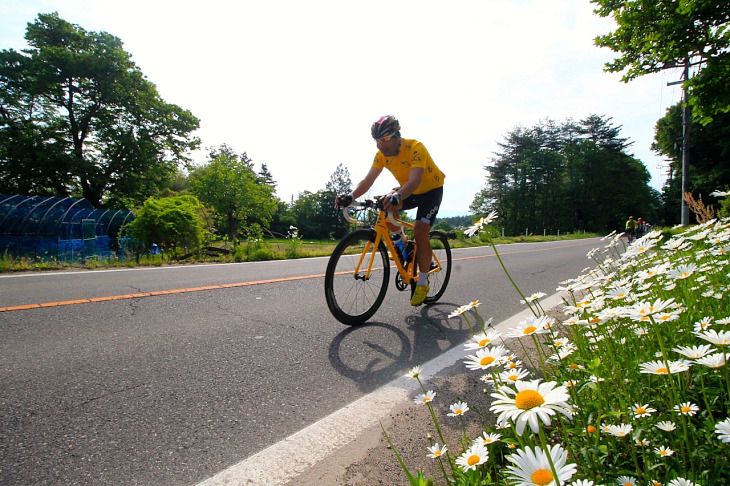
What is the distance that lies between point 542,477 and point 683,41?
38.1 ft

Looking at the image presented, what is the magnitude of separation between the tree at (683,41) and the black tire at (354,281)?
9.11 metres

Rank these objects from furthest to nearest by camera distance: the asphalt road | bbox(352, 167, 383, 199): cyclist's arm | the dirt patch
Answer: bbox(352, 167, 383, 199): cyclist's arm → the asphalt road → the dirt patch

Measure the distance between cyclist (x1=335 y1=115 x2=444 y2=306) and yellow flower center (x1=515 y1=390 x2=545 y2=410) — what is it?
3.00 metres

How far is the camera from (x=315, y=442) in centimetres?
168

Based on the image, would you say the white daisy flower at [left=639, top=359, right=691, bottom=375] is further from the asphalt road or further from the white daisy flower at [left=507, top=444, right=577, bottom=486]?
the asphalt road

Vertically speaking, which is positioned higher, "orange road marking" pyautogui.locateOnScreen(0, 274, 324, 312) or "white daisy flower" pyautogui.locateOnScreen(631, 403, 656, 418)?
"orange road marking" pyautogui.locateOnScreen(0, 274, 324, 312)

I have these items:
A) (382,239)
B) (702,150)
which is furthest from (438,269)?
(702,150)

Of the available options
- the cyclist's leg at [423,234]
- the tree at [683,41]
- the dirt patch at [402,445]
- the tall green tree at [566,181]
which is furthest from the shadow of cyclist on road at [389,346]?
the tall green tree at [566,181]

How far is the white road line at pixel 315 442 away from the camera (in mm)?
1440

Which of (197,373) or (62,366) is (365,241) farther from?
(62,366)

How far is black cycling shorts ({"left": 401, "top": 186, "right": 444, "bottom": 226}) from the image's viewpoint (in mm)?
4285

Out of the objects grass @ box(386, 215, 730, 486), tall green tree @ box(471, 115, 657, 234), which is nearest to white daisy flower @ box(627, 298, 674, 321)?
grass @ box(386, 215, 730, 486)

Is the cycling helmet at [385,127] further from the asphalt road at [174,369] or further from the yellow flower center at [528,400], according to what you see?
the yellow flower center at [528,400]

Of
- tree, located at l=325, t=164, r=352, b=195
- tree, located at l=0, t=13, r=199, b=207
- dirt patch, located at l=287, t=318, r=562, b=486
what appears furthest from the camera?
tree, located at l=325, t=164, r=352, b=195
